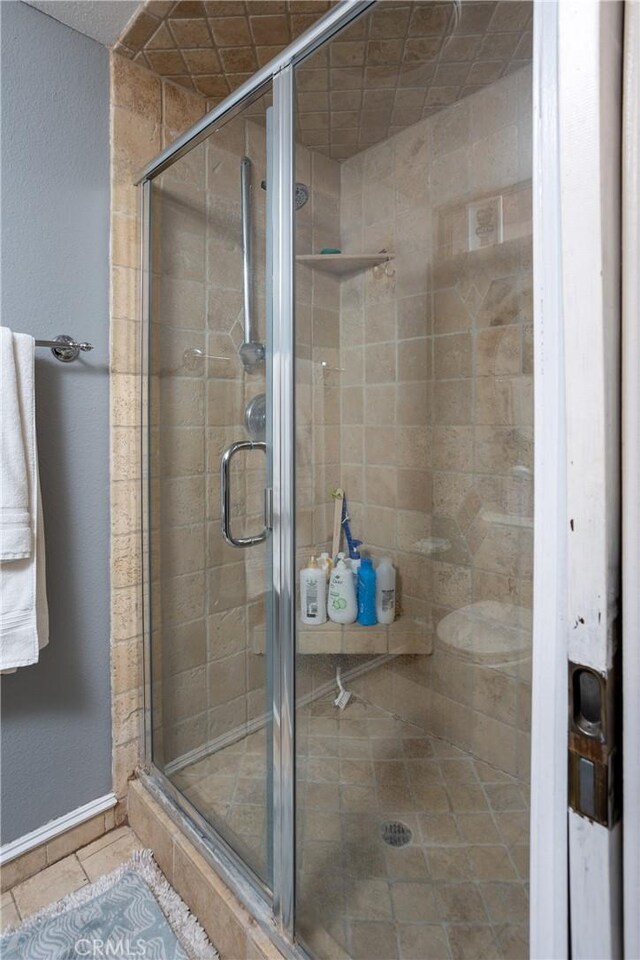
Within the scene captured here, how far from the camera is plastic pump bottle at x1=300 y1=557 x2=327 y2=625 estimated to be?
1.13 metres

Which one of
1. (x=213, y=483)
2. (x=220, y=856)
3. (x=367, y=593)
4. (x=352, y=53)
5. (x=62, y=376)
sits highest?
(x=352, y=53)

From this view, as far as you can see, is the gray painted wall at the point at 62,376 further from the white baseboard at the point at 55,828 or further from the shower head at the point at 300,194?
the shower head at the point at 300,194

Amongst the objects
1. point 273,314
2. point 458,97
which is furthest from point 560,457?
point 458,97

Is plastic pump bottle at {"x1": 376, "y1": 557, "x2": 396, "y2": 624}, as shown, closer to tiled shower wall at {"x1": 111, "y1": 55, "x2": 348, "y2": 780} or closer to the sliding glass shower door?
tiled shower wall at {"x1": 111, "y1": 55, "x2": 348, "y2": 780}

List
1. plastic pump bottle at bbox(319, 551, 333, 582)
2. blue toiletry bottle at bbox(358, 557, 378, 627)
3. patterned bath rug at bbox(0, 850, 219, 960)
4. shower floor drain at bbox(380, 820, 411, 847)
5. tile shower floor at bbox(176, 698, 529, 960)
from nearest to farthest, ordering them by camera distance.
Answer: tile shower floor at bbox(176, 698, 529, 960), patterned bath rug at bbox(0, 850, 219, 960), shower floor drain at bbox(380, 820, 411, 847), plastic pump bottle at bbox(319, 551, 333, 582), blue toiletry bottle at bbox(358, 557, 378, 627)

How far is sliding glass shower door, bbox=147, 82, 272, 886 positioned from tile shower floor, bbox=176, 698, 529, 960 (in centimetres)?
2

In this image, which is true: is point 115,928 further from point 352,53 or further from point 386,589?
point 352,53

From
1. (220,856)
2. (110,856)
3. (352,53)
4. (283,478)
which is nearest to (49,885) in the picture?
(110,856)

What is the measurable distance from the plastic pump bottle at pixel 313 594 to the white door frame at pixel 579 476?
0.72m

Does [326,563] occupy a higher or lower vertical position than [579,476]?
lower

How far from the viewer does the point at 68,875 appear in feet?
4.25

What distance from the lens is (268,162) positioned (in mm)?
1104

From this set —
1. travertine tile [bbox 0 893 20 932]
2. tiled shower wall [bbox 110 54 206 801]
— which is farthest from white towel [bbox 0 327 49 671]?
travertine tile [bbox 0 893 20 932]

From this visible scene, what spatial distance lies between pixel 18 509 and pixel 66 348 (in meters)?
0.45
